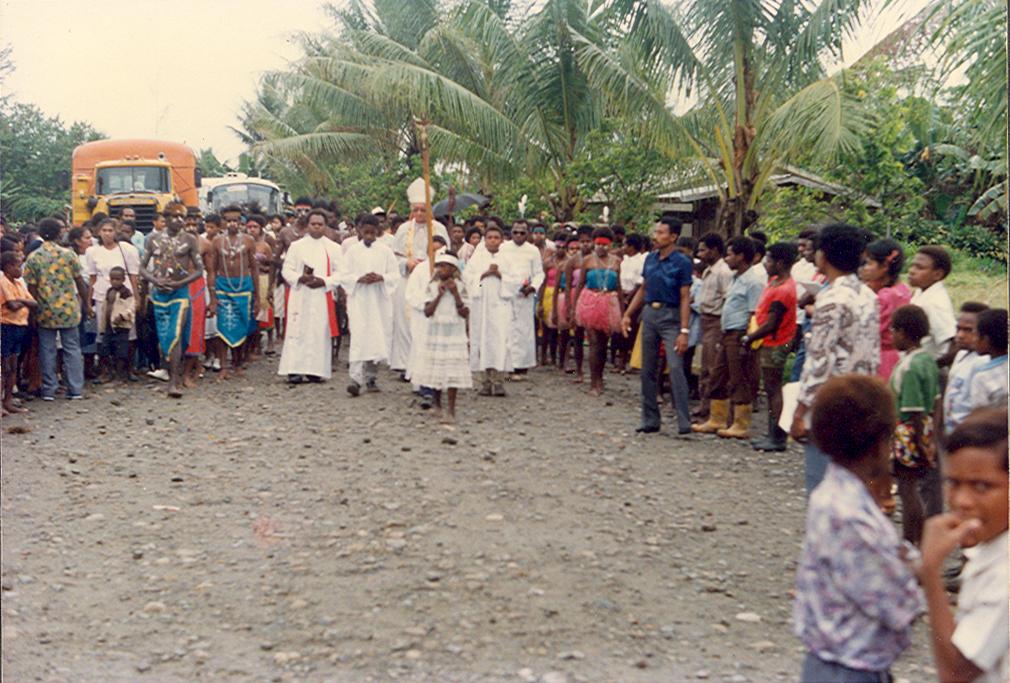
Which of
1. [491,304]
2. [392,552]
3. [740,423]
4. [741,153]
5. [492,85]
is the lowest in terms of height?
[392,552]

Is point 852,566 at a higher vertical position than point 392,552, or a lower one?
higher

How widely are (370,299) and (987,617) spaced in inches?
392

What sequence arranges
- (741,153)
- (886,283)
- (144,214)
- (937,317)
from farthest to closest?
1. (144,214)
2. (741,153)
3. (886,283)
4. (937,317)

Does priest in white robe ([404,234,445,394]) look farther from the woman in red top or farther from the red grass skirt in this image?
the woman in red top

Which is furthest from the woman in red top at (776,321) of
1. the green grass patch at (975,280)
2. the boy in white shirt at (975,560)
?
the boy in white shirt at (975,560)

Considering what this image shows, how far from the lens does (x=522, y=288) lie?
12.7 meters

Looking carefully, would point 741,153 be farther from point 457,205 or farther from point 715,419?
point 715,419

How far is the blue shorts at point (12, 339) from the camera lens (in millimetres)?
10207

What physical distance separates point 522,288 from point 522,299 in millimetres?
234

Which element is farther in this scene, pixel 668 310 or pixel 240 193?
pixel 240 193

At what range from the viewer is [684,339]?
9.32m

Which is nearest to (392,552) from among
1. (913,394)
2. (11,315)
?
(913,394)

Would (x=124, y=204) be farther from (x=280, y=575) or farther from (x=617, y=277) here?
(x=280, y=575)

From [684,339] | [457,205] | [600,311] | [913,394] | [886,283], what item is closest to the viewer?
[913,394]
